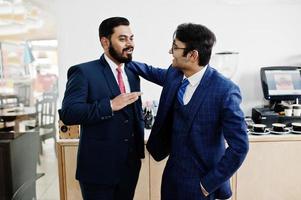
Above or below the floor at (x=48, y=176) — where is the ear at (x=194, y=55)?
above

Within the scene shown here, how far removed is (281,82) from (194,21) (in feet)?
2.99

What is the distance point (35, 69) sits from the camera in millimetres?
3604

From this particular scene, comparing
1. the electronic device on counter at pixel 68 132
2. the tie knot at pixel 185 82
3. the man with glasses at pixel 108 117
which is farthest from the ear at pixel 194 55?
the electronic device on counter at pixel 68 132

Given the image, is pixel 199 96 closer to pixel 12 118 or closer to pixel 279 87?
pixel 279 87

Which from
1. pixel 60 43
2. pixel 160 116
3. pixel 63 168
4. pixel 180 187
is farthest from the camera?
pixel 60 43

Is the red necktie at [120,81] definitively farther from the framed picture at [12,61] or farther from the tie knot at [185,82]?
the framed picture at [12,61]

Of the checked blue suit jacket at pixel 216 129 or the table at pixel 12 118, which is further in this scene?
the table at pixel 12 118

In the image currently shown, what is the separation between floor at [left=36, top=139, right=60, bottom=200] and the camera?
2877 mm

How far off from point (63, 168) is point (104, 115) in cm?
89

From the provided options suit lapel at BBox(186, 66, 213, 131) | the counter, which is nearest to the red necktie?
suit lapel at BBox(186, 66, 213, 131)

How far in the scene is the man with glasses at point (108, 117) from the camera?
1.46 metres

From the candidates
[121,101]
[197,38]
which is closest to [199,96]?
[197,38]

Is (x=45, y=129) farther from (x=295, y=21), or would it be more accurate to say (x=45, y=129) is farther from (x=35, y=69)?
(x=295, y=21)

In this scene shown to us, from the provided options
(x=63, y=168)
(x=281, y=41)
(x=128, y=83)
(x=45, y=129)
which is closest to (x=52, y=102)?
(x=45, y=129)
